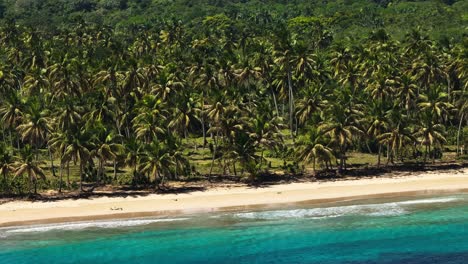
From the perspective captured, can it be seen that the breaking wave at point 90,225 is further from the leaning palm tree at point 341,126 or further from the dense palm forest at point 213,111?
the leaning palm tree at point 341,126

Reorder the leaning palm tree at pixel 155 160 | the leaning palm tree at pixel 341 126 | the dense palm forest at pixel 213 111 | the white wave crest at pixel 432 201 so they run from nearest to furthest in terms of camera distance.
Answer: the white wave crest at pixel 432 201 < the leaning palm tree at pixel 155 160 < the dense palm forest at pixel 213 111 < the leaning palm tree at pixel 341 126

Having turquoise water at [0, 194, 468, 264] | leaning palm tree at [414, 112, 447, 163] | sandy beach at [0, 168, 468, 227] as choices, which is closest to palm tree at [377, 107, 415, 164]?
leaning palm tree at [414, 112, 447, 163]

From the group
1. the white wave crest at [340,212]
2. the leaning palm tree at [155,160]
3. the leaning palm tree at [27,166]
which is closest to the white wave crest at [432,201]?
the white wave crest at [340,212]

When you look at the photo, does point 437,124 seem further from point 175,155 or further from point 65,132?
point 65,132

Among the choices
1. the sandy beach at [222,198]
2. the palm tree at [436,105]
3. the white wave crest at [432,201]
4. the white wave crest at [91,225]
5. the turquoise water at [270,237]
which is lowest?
the turquoise water at [270,237]

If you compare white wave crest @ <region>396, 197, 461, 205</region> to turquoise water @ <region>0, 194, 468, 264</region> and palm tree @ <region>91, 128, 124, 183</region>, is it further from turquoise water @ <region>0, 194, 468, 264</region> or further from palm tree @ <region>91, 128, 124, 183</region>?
palm tree @ <region>91, 128, 124, 183</region>

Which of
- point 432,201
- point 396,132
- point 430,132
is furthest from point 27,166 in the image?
point 430,132
